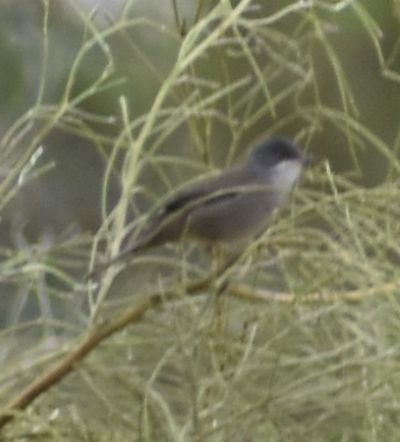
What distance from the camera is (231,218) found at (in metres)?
1.25

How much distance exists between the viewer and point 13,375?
2.97ft

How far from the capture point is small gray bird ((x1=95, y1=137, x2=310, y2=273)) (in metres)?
1.02

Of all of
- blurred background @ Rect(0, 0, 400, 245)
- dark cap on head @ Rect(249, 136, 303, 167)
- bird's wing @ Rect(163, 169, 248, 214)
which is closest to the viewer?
bird's wing @ Rect(163, 169, 248, 214)

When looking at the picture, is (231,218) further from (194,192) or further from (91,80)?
(91,80)

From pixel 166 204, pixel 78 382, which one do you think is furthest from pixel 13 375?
pixel 166 204

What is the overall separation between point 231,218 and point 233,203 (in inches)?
0.5

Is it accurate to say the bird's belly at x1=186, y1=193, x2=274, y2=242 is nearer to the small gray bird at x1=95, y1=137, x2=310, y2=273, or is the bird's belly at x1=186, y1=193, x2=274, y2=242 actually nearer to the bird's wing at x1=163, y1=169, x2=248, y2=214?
the small gray bird at x1=95, y1=137, x2=310, y2=273

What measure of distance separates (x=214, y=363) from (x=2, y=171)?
211mm

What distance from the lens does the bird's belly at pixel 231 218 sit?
117cm

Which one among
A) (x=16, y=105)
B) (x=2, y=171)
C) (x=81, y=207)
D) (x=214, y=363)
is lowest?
(x=81, y=207)

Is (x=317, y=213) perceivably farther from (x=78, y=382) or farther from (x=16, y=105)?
(x=16, y=105)

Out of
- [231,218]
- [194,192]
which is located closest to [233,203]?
[231,218]

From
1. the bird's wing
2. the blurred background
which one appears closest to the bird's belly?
the bird's wing

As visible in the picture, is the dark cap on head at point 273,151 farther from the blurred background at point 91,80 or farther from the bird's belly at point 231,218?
the blurred background at point 91,80
